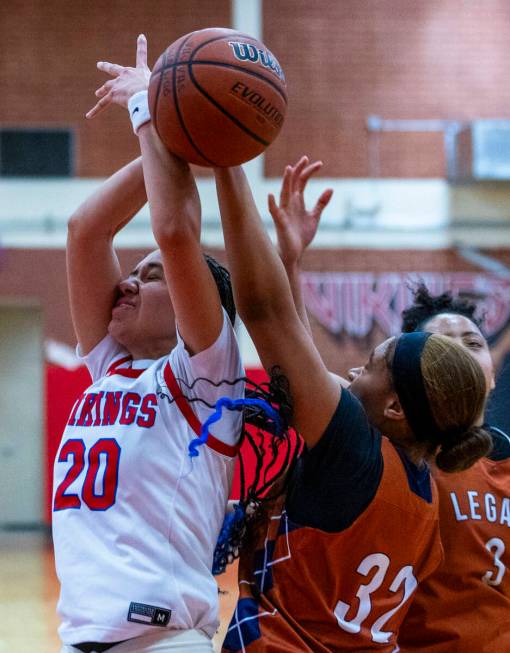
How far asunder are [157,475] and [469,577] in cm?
105

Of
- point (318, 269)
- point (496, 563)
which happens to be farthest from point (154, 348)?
point (318, 269)

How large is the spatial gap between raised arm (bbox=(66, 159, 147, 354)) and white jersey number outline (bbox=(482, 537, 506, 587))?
1.29 m

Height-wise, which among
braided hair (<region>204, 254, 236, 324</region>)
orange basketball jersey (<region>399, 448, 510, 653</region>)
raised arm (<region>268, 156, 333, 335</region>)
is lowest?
orange basketball jersey (<region>399, 448, 510, 653</region>)

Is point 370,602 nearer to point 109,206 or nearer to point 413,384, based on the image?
point 413,384

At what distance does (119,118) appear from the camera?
12.0m

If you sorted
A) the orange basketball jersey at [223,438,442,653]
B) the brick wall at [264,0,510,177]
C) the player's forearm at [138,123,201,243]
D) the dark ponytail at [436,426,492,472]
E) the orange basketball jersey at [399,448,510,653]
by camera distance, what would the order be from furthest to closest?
the brick wall at [264,0,510,177]
the orange basketball jersey at [399,448,510,653]
the dark ponytail at [436,426,492,472]
the orange basketball jersey at [223,438,442,653]
the player's forearm at [138,123,201,243]

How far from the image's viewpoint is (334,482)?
2.31 m

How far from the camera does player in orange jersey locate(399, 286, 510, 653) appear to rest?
2775mm

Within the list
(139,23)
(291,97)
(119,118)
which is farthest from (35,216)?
(291,97)

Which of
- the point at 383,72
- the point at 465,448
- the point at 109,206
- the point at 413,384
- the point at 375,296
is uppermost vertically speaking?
the point at 383,72

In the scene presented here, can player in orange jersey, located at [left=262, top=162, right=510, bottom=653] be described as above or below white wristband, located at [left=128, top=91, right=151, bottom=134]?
below

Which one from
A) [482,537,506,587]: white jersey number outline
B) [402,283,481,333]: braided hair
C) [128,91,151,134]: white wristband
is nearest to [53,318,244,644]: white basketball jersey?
[128,91,151,134]: white wristband

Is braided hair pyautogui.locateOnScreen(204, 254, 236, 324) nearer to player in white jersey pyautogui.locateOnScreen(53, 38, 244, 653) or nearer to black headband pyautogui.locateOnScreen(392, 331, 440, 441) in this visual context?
player in white jersey pyautogui.locateOnScreen(53, 38, 244, 653)

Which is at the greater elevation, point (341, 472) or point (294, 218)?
point (294, 218)
